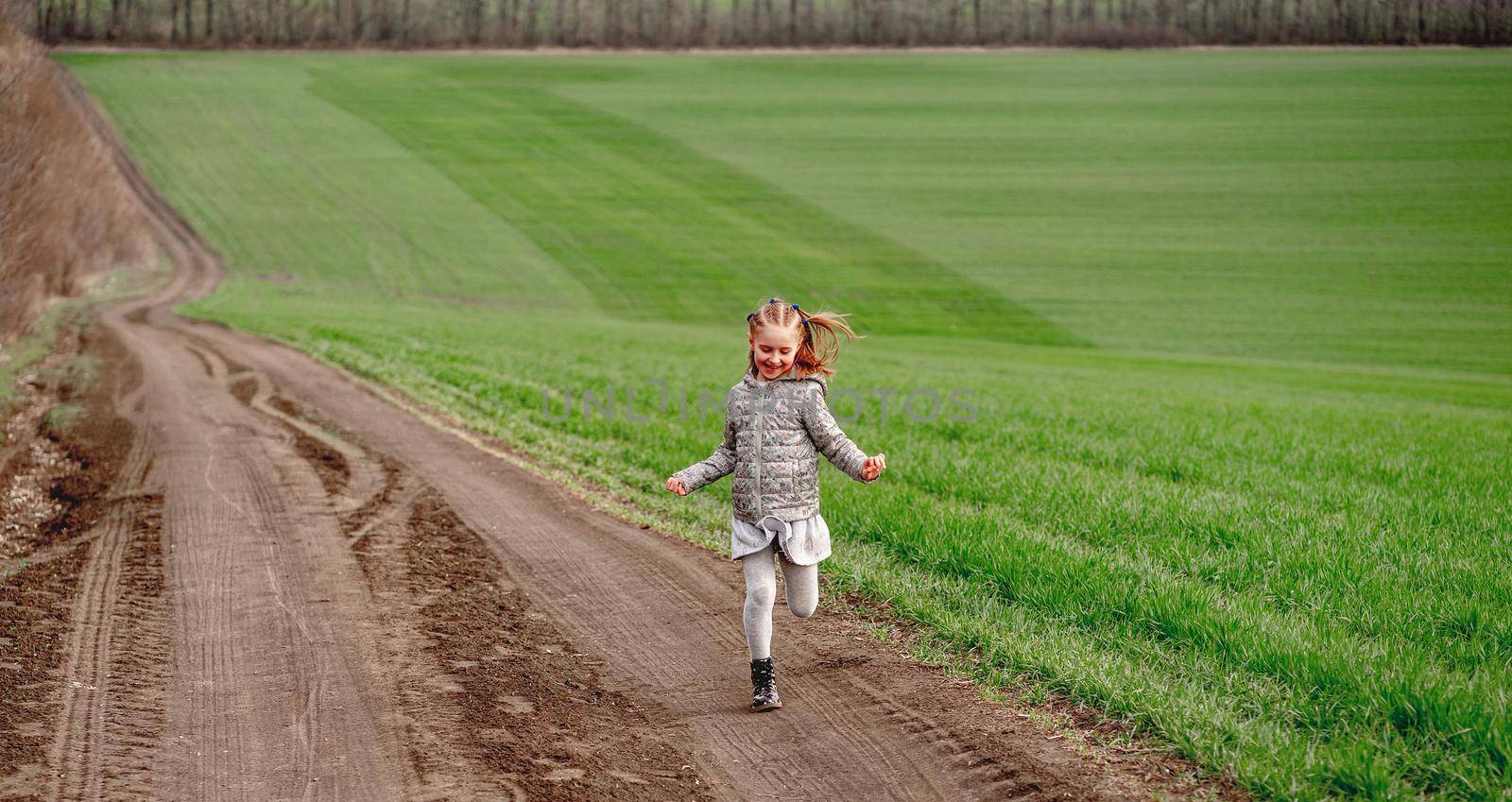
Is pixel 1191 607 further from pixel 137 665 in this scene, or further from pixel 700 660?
pixel 137 665

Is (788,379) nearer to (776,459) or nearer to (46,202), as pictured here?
(776,459)

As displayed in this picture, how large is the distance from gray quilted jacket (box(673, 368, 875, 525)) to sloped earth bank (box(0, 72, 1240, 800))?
1.14 m

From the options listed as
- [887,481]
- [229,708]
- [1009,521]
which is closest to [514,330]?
[887,481]

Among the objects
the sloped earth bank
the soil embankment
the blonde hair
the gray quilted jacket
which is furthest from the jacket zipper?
the soil embankment

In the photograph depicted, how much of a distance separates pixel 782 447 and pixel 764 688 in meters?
1.33

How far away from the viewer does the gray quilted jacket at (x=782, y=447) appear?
6.11m

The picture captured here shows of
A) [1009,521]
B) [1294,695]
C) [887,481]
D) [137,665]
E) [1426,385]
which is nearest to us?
[1294,695]

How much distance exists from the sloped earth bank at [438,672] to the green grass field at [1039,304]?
92cm

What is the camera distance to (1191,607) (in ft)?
22.7

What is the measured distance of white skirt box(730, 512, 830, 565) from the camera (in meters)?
6.09

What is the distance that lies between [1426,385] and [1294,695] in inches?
1058

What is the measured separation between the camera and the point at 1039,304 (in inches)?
1628

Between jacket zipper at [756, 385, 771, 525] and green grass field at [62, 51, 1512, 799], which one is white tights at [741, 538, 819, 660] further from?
green grass field at [62, 51, 1512, 799]

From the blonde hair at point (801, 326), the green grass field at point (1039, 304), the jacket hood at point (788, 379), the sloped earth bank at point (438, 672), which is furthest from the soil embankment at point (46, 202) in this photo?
the blonde hair at point (801, 326)
